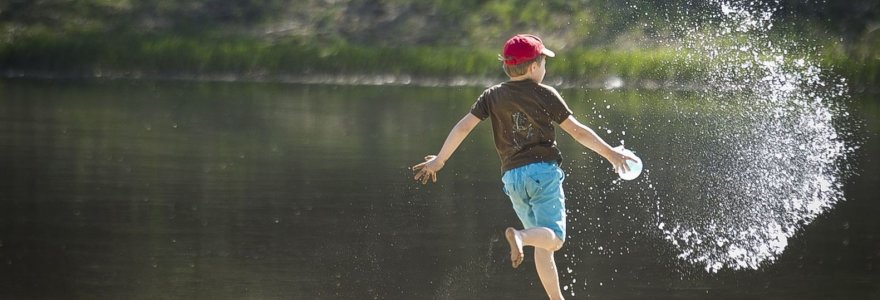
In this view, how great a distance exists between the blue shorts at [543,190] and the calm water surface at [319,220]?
97 centimetres

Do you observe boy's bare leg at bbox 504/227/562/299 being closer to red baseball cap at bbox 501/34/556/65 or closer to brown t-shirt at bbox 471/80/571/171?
brown t-shirt at bbox 471/80/571/171

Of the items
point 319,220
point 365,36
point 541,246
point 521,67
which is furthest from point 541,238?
point 365,36

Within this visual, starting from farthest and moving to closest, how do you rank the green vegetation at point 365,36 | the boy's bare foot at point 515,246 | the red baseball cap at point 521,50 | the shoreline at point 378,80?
1. the green vegetation at point 365,36
2. the shoreline at point 378,80
3. the red baseball cap at point 521,50
4. the boy's bare foot at point 515,246

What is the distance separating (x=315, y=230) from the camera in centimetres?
961

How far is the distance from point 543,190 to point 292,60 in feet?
99.4

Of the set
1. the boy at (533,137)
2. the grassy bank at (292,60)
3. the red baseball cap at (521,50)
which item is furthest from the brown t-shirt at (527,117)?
the grassy bank at (292,60)

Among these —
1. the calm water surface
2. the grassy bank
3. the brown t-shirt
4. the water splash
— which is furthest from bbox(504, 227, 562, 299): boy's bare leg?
the grassy bank

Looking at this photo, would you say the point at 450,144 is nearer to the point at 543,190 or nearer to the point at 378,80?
the point at 543,190

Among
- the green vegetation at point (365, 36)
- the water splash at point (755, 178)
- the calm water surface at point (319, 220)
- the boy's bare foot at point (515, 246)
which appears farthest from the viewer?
the green vegetation at point (365, 36)

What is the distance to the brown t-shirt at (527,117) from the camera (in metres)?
6.68

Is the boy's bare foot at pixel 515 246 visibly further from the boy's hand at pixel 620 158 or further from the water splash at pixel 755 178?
the water splash at pixel 755 178

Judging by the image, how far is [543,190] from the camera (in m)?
6.66

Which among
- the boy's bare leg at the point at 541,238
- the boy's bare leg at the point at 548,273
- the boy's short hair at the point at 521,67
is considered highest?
the boy's short hair at the point at 521,67

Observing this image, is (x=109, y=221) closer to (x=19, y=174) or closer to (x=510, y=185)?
(x=19, y=174)
